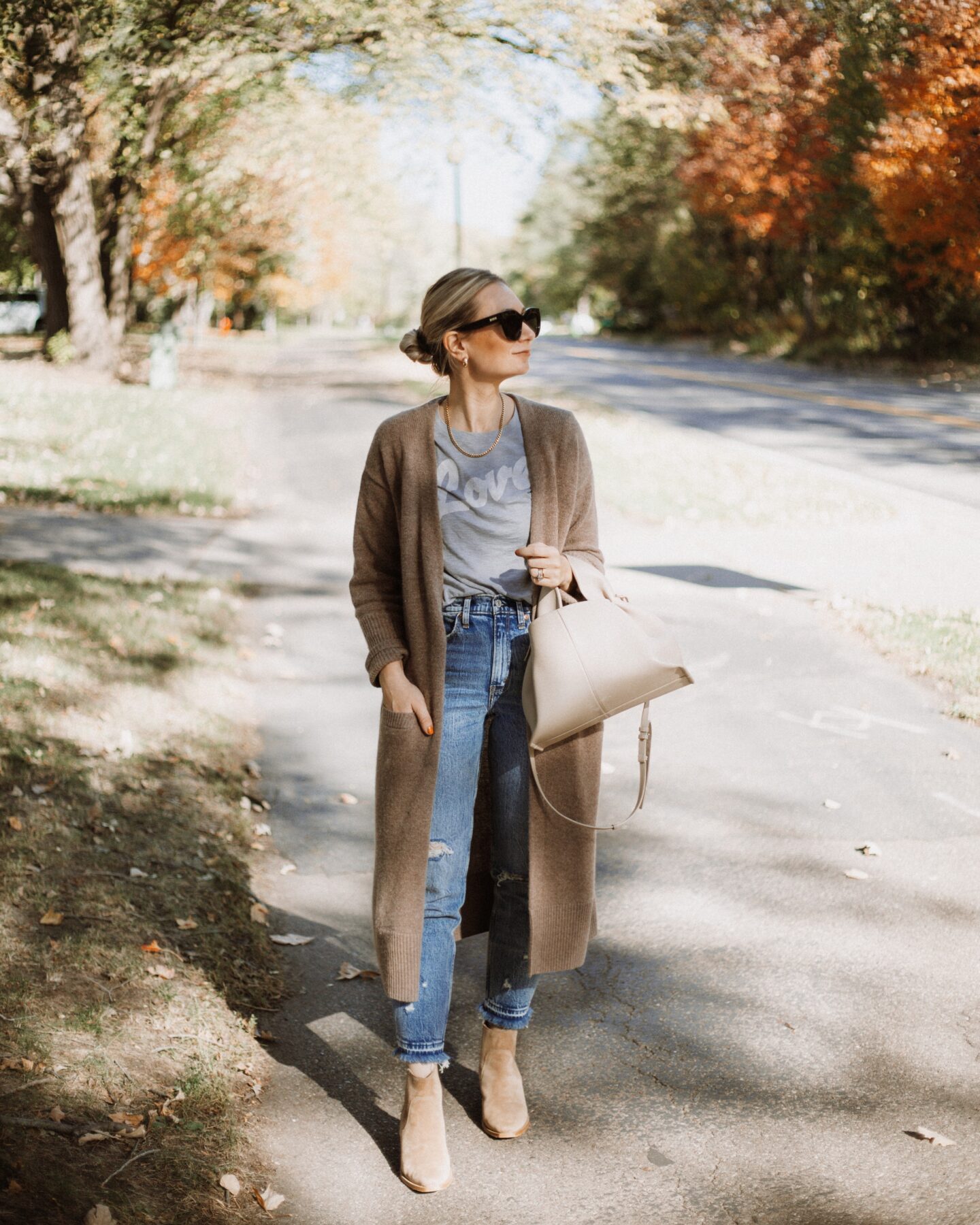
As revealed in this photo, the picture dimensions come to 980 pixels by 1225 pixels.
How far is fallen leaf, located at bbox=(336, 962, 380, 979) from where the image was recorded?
3.82 meters

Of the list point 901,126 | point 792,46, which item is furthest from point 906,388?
point 792,46

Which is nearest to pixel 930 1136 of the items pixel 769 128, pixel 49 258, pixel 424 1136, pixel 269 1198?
pixel 424 1136

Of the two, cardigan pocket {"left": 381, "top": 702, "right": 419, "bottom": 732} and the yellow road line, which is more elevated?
the yellow road line

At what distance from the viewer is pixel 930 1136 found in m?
2.89

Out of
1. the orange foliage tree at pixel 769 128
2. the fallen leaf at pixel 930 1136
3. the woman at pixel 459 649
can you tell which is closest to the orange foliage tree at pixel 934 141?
the orange foliage tree at pixel 769 128

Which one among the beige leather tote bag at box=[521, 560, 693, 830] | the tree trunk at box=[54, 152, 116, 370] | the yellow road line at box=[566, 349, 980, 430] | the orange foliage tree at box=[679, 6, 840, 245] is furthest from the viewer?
the tree trunk at box=[54, 152, 116, 370]

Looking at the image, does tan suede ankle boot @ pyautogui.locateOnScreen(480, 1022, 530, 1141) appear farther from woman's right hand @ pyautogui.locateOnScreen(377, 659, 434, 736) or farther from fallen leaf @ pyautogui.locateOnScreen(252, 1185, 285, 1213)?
woman's right hand @ pyautogui.locateOnScreen(377, 659, 434, 736)

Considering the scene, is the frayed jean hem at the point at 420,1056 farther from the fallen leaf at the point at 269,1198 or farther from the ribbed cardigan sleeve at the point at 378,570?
the ribbed cardigan sleeve at the point at 378,570

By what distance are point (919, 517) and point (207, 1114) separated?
8.70 metres

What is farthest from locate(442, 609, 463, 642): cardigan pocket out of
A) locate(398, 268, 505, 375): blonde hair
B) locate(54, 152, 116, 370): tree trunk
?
locate(54, 152, 116, 370): tree trunk

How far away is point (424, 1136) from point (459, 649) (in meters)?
1.16

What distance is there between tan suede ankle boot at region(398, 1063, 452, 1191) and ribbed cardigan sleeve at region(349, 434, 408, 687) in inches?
38.3

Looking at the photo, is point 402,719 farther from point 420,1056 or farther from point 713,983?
point 713,983

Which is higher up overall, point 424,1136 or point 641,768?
point 641,768
